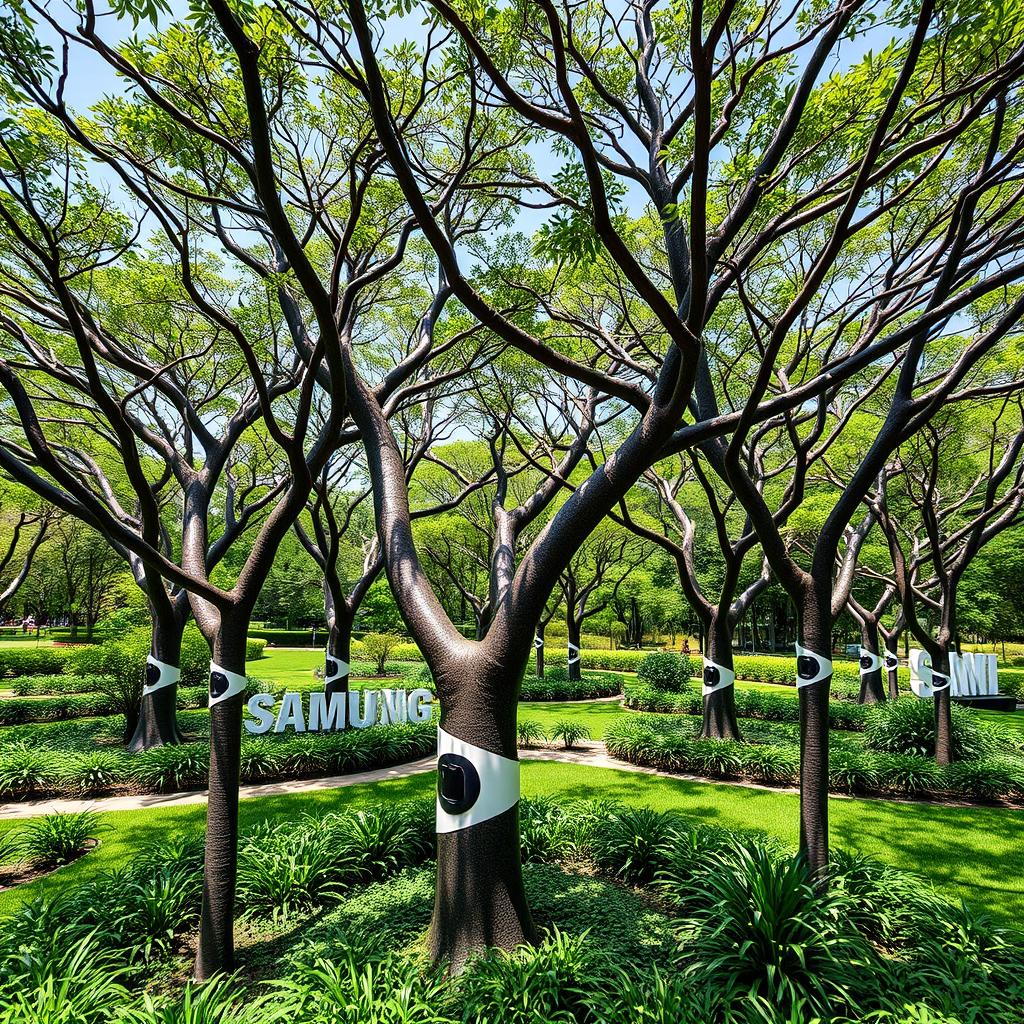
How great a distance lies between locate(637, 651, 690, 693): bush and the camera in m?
18.1

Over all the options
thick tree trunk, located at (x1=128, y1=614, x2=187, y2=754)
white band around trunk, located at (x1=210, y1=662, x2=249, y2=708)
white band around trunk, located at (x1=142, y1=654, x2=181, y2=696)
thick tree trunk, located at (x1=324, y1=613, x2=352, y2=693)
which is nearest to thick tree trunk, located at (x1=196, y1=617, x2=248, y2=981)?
Result: white band around trunk, located at (x1=210, y1=662, x2=249, y2=708)

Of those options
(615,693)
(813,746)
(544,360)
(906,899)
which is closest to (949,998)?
(906,899)

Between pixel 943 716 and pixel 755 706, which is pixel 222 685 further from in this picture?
pixel 755 706

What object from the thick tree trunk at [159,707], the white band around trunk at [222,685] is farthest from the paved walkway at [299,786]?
the white band around trunk at [222,685]

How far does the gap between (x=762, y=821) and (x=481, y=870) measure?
5034 millimetres

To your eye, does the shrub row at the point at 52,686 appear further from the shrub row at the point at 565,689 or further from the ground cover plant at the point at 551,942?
the ground cover plant at the point at 551,942

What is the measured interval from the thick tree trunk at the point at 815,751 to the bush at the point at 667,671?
13.5 meters

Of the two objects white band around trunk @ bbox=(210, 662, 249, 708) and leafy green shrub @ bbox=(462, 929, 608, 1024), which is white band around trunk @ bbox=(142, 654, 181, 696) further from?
leafy green shrub @ bbox=(462, 929, 608, 1024)

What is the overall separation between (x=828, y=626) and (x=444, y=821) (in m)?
4.08

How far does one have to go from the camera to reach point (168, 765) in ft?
28.1

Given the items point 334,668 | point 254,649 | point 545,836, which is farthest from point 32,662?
point 545,836

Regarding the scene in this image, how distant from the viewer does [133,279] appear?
28.8 feet

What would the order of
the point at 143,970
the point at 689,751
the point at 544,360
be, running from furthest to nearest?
1. the point at 689,751
2. the point at 143,970
3. the point at 544,360

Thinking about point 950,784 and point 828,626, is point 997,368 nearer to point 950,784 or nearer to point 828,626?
point 950,784
